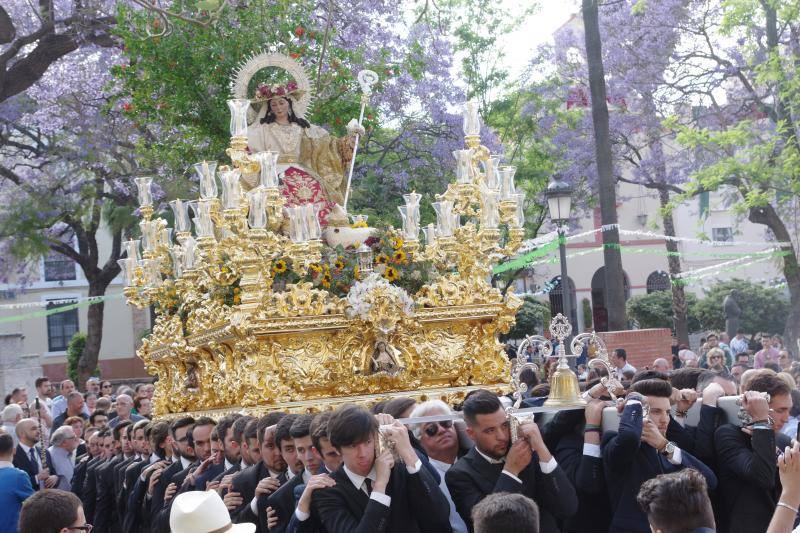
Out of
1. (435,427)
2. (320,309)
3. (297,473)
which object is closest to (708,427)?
A: (435,427)

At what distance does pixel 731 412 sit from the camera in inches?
265

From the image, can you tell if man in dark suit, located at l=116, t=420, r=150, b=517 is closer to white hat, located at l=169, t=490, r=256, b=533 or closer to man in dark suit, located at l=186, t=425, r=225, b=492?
man in dark suit, located at l=186, t=425, r=225, b=492

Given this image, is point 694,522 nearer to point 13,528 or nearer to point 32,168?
point 13,528

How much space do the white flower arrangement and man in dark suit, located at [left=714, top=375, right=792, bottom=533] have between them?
4666 mm

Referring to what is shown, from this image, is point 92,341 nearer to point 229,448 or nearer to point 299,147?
point 299,147

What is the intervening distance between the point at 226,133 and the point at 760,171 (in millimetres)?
10802

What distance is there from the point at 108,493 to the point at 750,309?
27055 millimetres

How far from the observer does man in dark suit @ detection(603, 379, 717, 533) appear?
6156 mm

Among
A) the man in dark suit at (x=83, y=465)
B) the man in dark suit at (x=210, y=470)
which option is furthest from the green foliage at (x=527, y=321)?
the man in dark suit at (x=210, y=470)

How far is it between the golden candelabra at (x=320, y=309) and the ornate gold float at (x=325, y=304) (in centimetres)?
1

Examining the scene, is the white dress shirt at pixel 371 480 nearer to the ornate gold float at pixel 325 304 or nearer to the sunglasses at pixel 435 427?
the sunglasses at pixel 435 427

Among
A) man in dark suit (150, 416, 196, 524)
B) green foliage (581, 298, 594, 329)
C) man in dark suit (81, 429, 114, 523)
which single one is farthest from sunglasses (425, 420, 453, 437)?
green foliage (581, 298, 594, 329)

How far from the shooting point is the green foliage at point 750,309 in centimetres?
3506

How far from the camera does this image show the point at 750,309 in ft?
115
